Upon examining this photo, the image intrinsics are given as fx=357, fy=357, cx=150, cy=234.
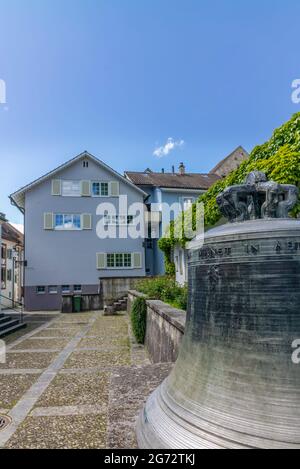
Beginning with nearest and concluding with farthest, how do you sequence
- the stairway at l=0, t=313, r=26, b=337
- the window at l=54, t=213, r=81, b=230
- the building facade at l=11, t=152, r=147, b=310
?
the stairway at l=0, t=313, r=26, b=337
the building facade at l=11, t=152, r=147, b=310
the window at l=54, t=213, r=81, b=230

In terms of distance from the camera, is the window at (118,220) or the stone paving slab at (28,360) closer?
the stone paving slab at (28,360)

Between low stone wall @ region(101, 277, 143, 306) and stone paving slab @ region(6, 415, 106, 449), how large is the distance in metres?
17.2

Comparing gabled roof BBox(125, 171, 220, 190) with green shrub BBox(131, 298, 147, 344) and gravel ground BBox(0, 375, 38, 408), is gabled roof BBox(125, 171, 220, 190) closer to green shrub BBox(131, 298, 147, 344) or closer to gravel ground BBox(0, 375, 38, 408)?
green shrub BBox(131, 298, 147, 344)

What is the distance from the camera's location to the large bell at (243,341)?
1.52 meters

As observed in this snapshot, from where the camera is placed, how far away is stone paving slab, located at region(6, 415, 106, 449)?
3.89 metres

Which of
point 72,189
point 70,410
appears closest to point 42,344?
point 70,410

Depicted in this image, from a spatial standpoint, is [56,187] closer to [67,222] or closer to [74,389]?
[67,222]

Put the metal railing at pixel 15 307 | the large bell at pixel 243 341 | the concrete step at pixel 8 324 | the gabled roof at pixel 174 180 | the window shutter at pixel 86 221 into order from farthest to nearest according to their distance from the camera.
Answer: the gabled roof at pixel 174 180 < the window shutter at pixel 86 221 < the metal railing at pixel 15 307 < the concrete step at pixel 8 324 < the large bell at pixel 243 341

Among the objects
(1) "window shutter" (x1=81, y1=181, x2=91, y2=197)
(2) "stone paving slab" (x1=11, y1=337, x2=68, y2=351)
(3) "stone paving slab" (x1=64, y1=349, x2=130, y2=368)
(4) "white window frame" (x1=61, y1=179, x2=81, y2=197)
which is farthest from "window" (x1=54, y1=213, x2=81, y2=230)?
(3) "stone paving slab" (x1=64, y1=349, x2=130, y2=368)

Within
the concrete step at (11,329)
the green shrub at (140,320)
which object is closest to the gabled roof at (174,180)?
the concrete step at (11,329)

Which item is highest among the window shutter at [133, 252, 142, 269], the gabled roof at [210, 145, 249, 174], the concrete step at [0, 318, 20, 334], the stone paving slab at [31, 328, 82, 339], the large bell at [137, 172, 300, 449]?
the gabled roof at [210, 145, 249, 174]

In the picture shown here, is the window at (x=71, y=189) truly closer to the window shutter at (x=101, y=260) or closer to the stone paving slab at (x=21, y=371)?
the window shutter at (x=101, y=260)

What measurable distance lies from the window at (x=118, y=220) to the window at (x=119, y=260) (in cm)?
228

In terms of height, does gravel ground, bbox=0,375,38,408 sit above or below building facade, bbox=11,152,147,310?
below
